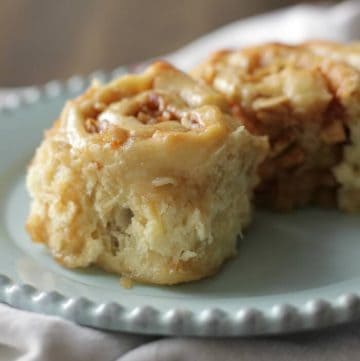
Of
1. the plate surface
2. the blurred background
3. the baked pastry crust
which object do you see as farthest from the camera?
A: the blurred background

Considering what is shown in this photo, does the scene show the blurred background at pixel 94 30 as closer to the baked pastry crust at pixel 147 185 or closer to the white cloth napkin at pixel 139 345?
the baked pastry crust at pixel 147 185

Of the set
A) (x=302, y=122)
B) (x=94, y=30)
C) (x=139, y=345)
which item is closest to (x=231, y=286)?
(x=139, y=345)

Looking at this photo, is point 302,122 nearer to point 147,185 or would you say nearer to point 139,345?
point 147,185

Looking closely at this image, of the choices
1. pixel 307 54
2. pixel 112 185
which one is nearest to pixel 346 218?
pixel 307 54

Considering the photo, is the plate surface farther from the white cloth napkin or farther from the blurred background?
the blurred background

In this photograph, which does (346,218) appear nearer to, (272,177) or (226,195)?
(272,177)

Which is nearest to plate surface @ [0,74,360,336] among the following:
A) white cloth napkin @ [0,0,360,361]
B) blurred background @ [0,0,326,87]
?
white cloth napkin @ [0,0,360,361]
